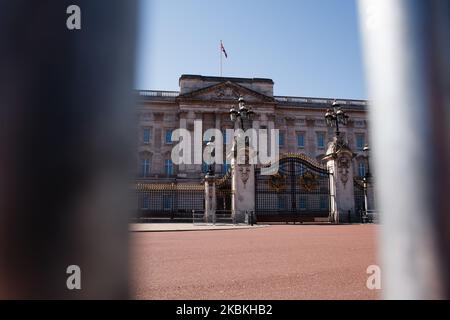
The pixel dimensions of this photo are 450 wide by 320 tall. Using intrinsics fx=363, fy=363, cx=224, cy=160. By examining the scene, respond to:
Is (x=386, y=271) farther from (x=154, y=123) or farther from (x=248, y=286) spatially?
(x=154, y=123)

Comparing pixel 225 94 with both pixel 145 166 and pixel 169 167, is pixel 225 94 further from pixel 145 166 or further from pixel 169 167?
pixel 145 166

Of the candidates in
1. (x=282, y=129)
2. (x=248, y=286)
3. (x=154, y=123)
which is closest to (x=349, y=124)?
(x=282, y=129)

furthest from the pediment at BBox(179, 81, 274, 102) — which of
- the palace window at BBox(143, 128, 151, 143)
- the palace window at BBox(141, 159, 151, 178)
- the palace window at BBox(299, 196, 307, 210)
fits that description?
the palace window at BBox(299, 196, 307, 210)

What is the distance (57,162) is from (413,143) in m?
0.57

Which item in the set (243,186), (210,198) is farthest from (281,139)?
(243,186)

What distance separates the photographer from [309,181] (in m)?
22.8

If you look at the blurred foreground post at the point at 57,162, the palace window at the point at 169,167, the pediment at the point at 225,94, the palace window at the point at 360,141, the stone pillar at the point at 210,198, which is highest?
the pediment at the point at 225,94

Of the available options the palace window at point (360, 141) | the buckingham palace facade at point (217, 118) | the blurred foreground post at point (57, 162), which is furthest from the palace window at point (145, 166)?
the blurred foreground post at point (57, 162)

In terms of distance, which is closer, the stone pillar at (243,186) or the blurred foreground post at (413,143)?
the blurred foreground post at (413,143)

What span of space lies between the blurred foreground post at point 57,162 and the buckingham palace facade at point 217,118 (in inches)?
1419

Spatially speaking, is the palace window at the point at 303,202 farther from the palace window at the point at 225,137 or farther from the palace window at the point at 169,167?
the palace window at the point at 169,167

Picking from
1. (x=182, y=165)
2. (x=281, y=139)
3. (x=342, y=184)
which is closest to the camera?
(x=342, y=184)

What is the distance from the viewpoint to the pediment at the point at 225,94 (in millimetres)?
39250

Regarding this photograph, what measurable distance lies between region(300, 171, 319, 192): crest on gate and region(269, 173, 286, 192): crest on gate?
1185mm
